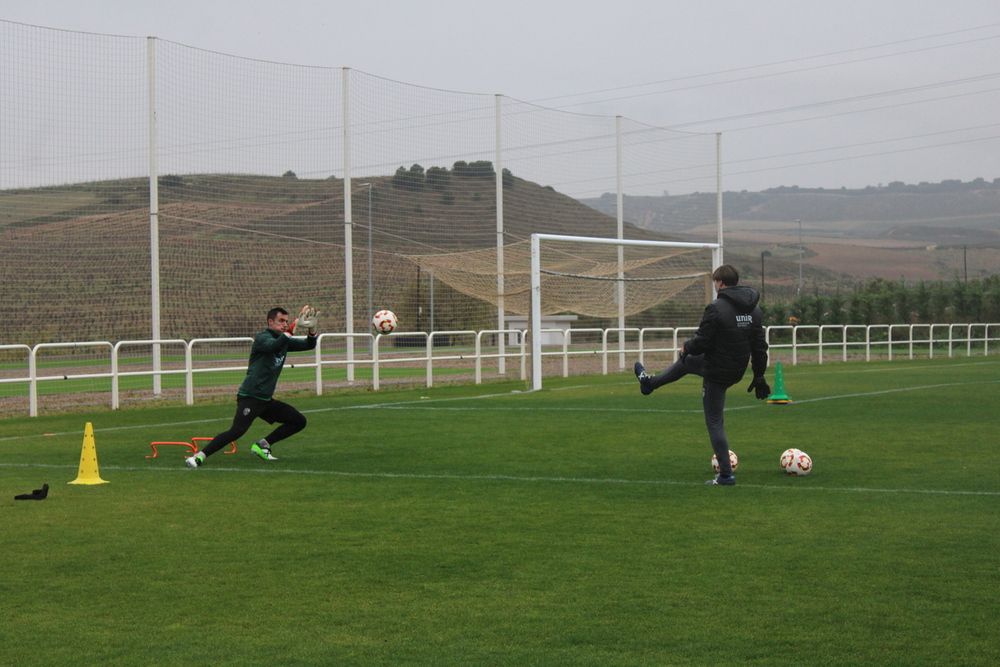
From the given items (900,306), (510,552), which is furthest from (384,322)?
(900,306)

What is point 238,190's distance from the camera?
893 inches

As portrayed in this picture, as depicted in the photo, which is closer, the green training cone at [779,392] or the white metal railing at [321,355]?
the green training cone at [779,392]

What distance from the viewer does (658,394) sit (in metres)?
19.4

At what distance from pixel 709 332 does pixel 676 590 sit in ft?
12.6

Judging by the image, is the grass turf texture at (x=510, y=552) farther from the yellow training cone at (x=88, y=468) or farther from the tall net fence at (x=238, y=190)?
the tall net fence at (x=238, y=190)

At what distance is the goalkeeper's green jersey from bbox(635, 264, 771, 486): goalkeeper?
13.7ft

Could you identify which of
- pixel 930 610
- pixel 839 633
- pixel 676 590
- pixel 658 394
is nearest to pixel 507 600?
pixel 676 590

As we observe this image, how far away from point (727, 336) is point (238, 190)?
15939 millimetres

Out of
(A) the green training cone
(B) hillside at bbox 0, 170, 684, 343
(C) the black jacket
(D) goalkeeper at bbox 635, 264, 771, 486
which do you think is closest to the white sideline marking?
(D) goalkeeper at bbox 635, 264, 771, 486

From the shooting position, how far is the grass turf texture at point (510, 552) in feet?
15.5

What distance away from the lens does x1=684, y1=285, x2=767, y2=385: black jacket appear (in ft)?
29.6

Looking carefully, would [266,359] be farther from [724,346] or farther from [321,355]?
[321,355]

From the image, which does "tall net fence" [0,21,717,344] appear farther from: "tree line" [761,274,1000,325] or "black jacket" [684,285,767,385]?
"tree line" [761,274,1000,325]

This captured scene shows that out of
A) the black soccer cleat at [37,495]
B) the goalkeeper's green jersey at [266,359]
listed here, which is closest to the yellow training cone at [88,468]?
the black soccer cleat at [37,495]
